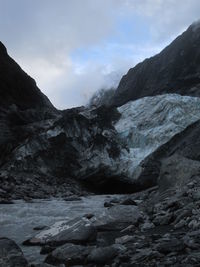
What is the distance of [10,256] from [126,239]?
2.18m

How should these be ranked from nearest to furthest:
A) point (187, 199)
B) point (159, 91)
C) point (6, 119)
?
point (187, 199) → point (6, 119) → point (159, 91)

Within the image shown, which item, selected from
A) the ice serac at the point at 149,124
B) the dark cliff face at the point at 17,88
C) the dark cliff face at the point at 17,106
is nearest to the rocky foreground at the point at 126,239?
the ice serac at the point at 149,124

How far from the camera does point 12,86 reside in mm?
26844

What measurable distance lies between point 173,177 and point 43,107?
13.0 meters

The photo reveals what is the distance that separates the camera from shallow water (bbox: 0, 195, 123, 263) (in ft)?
29.0

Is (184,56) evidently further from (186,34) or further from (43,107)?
(43,107)

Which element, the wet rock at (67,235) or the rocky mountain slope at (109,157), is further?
the rocky mountain slope at (109,157)

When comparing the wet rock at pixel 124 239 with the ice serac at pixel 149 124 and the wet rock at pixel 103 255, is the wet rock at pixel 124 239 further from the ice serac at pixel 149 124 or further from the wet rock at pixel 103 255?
the ice serac at pixel 149 124

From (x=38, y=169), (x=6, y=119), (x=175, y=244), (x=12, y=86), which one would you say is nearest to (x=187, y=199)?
(x=175, y=244)

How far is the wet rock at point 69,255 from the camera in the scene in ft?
21.7

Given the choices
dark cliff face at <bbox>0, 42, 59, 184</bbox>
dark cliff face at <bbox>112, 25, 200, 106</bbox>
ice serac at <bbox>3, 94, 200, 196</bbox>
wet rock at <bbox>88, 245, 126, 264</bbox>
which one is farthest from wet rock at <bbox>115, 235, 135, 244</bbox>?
dark cliff face at <bbox>112, 25, 200, 106</bbox>

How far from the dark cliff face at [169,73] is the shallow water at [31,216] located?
57.9ft

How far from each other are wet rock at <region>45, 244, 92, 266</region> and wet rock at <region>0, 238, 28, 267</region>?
1.69 feet

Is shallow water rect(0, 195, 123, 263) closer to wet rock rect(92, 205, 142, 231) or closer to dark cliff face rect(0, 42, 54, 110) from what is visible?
wet rock rect(92, 205, 142, 231)
